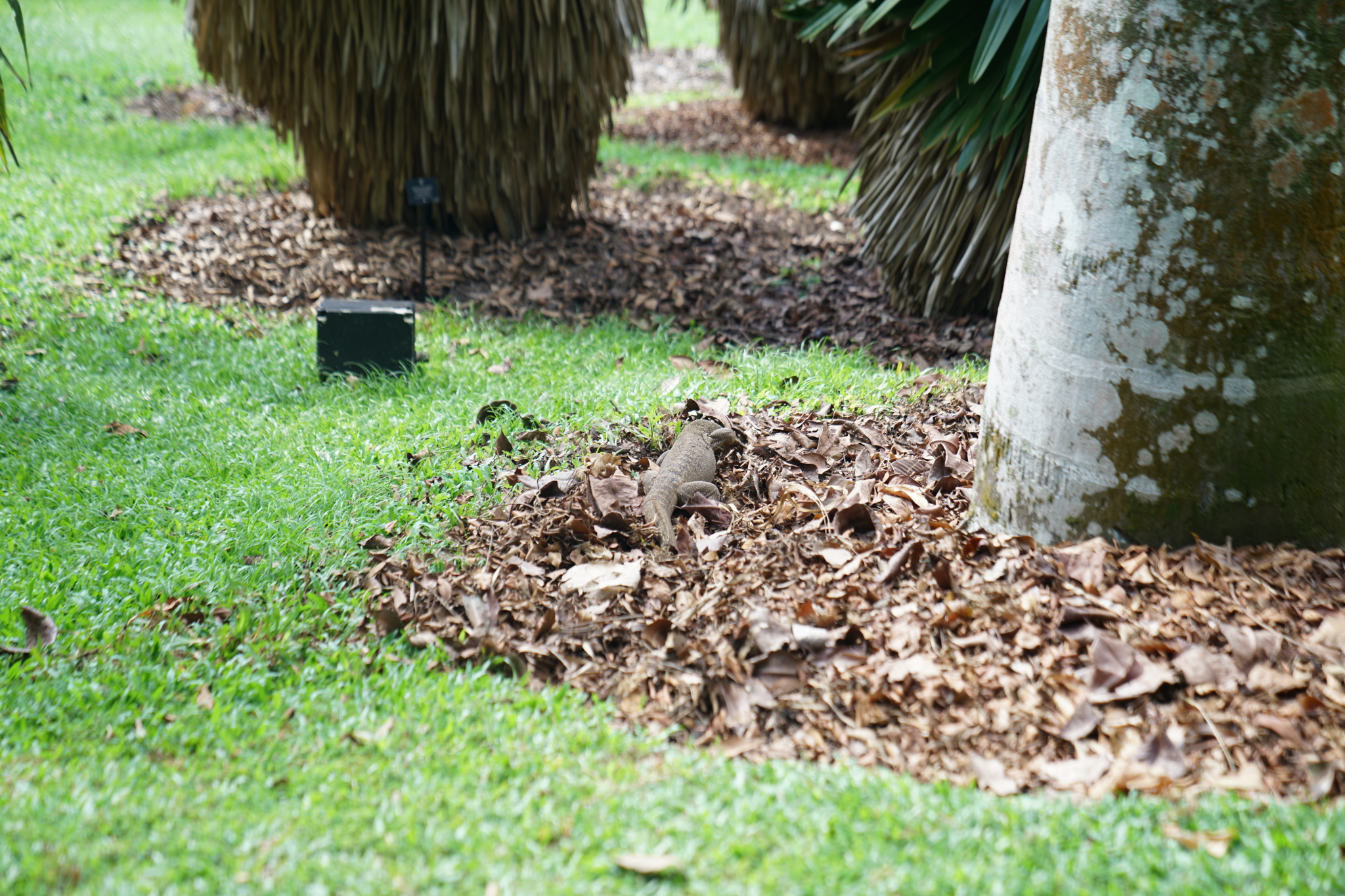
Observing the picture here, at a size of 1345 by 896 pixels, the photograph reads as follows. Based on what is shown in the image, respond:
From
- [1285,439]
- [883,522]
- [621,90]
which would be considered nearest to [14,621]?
[883,522]

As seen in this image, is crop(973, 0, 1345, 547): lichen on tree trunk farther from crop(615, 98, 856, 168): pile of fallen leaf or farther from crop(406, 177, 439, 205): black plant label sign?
crop(615, 98, 856, 168): pile of fallen leaf

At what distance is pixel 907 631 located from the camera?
2.79 metres

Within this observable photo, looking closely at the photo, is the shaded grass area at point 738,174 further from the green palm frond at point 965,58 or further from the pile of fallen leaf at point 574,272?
the green palm frond at point 965,58

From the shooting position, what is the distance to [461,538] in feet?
11.6

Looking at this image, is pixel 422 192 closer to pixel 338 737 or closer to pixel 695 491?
pixel 695 491

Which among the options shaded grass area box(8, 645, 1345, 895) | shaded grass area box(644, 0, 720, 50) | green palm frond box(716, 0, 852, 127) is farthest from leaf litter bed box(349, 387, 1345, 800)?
shaded grass area box(644, 0, 720, 50)

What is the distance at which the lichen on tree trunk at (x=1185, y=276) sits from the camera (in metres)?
2.52

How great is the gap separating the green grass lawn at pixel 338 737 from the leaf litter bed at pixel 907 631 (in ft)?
0.42

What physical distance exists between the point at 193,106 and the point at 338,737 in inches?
467

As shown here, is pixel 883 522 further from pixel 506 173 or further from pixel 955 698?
pixel 506 173

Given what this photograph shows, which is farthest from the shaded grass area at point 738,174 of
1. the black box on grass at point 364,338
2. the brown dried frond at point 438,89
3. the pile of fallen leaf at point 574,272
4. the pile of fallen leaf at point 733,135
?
the black box on grass at point 364,338

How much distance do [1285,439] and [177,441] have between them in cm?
430

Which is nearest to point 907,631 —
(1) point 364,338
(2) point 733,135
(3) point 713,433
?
(3) point 713,433

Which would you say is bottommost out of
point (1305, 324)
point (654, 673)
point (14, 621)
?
point (14, 621)
